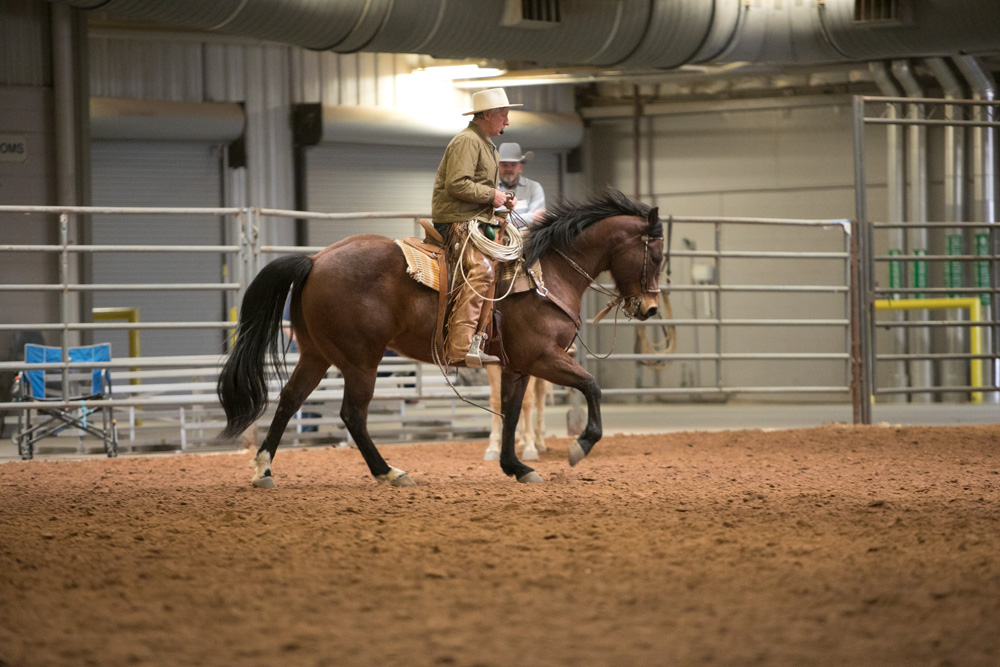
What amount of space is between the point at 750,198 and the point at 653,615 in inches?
527

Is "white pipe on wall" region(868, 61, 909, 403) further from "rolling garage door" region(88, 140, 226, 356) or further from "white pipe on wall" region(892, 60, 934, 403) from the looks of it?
"rolling garage door" region(88, 140, 226, 356)

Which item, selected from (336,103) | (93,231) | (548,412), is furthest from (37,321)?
(548,412)

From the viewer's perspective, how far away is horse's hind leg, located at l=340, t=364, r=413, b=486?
591 centimetres

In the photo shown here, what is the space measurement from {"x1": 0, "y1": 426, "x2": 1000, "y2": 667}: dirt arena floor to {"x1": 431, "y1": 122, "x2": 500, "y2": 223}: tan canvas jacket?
A: 159 cm

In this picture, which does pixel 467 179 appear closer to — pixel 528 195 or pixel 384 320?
pixel 384 320

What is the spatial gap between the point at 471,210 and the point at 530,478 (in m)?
1.60

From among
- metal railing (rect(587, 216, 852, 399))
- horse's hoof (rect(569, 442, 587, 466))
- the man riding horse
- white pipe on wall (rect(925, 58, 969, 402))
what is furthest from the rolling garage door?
white pipe on wall (rect(925, 58, 969, 402))

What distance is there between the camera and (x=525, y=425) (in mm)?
7934

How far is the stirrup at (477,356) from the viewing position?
19.4ft

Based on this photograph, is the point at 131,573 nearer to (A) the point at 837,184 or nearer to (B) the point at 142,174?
(B) the point at 142,174

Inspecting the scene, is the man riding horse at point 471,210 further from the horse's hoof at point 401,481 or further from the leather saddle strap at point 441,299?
the horse's hoof at point 401,481

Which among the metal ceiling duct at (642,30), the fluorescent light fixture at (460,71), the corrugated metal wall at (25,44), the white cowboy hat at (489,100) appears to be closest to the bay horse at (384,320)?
the white cowboy hat at (489,100)

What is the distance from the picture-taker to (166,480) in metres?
6.66

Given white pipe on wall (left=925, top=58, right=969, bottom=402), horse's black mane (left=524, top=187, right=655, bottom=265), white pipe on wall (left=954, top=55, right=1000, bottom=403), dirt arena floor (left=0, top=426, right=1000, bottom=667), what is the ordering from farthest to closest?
white pipe on wall (left=925, top=58, right=969, bottom=402) → white pipe on wall (left=954, top=55, right=1000, bottom=403) → horse's black mane (left=524, top=187, right=655, bottom=265) → dirt arena floor (left=0, top=426, right=1000, bottom=667)
